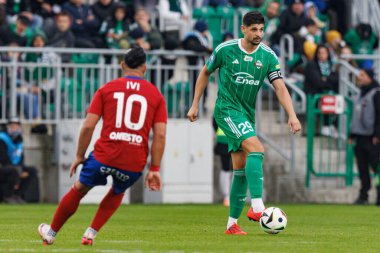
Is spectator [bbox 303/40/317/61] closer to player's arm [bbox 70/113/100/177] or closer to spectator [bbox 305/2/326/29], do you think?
spectator [bbox 305/2/326/29]

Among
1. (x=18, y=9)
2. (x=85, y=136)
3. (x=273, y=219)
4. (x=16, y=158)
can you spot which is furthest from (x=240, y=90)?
(x=18, y=9)

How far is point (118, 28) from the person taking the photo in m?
27.0

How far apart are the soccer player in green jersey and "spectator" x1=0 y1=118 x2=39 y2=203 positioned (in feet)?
31.5

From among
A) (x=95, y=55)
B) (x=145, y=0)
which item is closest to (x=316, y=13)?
(x=145, y=0)

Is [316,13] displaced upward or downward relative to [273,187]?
upward

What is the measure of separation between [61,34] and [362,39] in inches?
275

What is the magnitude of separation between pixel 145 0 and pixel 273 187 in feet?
16.4

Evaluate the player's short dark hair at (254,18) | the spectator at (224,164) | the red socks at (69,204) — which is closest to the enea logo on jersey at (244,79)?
the player's short dark hair at (254,18)

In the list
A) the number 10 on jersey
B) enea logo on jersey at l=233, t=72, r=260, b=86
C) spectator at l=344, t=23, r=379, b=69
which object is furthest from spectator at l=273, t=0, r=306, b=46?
the number 10 on jersey

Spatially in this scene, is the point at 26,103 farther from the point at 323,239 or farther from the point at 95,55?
the point at 323,239

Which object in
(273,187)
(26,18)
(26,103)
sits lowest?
(273,187)

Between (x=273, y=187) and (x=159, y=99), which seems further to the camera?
(x=273, y=187)

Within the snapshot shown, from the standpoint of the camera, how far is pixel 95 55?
25766 millimetres

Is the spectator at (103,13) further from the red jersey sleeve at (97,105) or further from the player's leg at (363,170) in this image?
the red jersey sleeve at (97,105)
